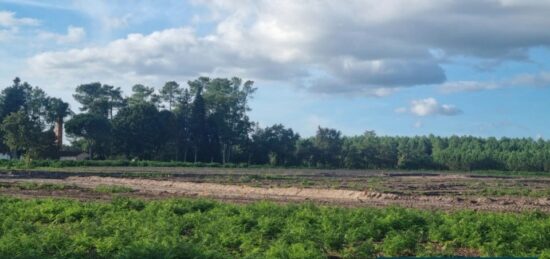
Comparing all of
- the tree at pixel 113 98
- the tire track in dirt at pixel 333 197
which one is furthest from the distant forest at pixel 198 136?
the tire track in dirt at pixel 333 197

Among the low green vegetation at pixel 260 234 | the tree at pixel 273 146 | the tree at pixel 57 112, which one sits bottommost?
the low green vegetation at pixel 260 234

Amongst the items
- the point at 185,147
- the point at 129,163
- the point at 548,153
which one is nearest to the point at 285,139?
the point at 185,147

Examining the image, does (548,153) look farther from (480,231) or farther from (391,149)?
(480,231)

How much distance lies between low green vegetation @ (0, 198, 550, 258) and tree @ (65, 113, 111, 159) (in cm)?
6823

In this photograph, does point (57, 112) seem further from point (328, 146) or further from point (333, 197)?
point (333, 197)

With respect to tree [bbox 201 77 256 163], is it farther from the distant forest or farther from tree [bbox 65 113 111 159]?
tree [bbox 65 113 111 159]

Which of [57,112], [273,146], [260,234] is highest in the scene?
[57,112]

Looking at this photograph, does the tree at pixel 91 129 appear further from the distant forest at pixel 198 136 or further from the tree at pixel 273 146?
the tree at pixel 273 146

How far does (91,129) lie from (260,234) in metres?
75.5

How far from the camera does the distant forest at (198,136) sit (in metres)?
92.0

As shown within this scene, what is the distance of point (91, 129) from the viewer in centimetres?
8744

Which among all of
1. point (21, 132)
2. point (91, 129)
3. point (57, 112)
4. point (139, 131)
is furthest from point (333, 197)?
point (57, 112)

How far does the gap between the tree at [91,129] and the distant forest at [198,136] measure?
0.43 feet

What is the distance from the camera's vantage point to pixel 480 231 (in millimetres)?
16344
